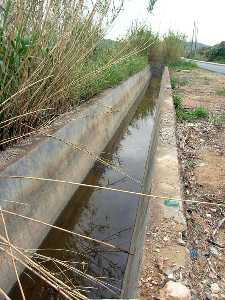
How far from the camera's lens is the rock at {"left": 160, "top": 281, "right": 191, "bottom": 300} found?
77.0 inches

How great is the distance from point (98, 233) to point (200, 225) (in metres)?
0.99

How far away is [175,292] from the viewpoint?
1983mm

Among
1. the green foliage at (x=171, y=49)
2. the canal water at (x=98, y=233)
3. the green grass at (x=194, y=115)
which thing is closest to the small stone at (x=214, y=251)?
the canal water at (x=98, y=233)

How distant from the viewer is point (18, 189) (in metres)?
2.83

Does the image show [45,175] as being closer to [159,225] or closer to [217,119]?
[159,225]

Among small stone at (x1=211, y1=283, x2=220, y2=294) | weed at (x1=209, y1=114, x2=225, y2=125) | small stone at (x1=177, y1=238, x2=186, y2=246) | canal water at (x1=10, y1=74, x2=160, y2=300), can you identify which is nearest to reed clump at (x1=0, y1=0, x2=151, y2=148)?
canal water at (x1=10, y1=74, x2=160, y2=300)

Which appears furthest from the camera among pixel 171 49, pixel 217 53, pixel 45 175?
pixel 217 53

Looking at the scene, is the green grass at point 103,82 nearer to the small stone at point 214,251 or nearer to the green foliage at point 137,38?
the green foliage at point 137,38

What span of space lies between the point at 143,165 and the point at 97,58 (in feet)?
6.70

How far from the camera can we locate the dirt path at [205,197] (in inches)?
93.4

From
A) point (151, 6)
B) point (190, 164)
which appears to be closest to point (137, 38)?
point (151, 6)

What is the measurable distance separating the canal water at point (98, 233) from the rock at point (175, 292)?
0.91 ft

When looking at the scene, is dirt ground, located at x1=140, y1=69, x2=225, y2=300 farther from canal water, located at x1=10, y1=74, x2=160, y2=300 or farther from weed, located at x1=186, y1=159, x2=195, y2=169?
canal water, located at x1=10, y1=74, x2=160, y2=300

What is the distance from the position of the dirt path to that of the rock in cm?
9
